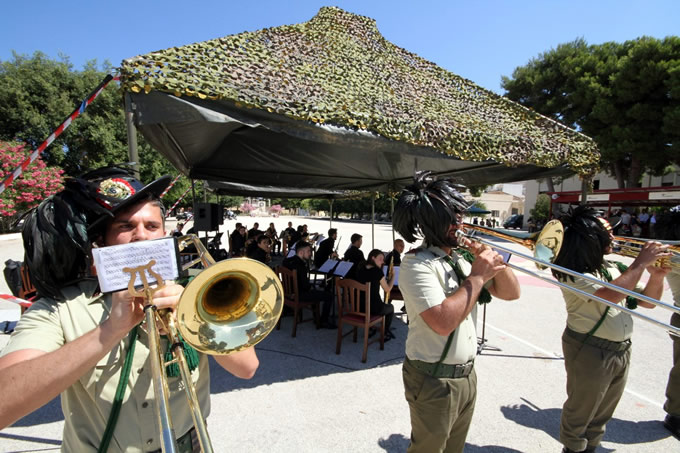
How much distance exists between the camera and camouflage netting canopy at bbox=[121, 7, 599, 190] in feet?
8.21

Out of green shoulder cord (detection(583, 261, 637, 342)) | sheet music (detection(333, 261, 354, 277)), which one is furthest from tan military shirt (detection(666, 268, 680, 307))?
sheet music (detection(333, 261, 354, 277))

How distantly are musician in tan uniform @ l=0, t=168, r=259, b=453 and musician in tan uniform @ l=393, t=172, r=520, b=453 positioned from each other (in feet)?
3.10

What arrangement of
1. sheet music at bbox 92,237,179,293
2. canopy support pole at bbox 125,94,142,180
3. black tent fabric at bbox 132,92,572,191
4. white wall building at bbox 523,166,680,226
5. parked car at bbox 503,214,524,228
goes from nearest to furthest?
sheet music at bbox 92,237,179,293 → canopy support pole at bbox 125,94,142,180 → black tent fabric at bbox 132,92,572,191 → white wall building at bbox 523,166,680,226 → parked car at bbox 503,214,524,228

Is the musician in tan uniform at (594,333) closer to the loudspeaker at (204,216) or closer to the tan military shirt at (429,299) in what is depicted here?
the tan military shirt at (429,299)

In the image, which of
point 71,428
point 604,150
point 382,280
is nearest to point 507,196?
point 604,150

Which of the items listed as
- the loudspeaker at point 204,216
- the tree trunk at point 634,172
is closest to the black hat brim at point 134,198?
the loudspeaker at point 204,216

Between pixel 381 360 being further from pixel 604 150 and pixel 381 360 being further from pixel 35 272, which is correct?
pixel 604 150

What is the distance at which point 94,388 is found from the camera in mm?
1096

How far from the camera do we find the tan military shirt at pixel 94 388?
1083 mm

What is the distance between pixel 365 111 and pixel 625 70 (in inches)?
923

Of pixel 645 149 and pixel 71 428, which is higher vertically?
pixel 645 149

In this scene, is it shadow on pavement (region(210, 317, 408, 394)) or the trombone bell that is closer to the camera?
the trombone bell

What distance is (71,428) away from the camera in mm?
1117

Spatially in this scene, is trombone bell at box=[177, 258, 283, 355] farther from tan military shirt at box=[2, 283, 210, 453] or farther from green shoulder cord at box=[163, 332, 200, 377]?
tan military shirt at box=[2, 283, 210, 453]
